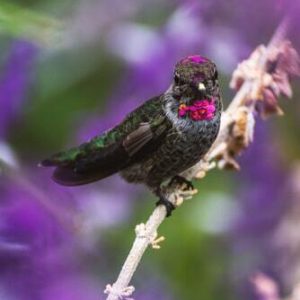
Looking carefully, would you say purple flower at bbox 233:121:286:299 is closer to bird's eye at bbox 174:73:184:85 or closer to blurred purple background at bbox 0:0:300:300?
blurred purple background at bbox 0:0:300:300

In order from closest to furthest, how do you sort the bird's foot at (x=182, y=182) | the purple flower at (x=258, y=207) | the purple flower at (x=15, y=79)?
the bird's foot at (x=182, y=182), the purple flower at (x=15, y=79), the purple flower at (x=258, y=207)

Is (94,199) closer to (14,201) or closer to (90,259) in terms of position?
(90,259)

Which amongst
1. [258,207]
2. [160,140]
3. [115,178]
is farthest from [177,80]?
[115,178]

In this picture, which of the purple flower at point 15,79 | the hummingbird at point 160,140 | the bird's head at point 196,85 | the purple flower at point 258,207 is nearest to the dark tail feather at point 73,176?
the hummingbird at point 160,140

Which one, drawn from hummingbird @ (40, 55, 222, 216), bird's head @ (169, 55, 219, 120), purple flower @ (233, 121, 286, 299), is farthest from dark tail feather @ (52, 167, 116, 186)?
purple flower @ (233, 121, 286, 299)

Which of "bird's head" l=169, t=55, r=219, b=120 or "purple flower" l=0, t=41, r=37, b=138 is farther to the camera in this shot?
"purple flower" l=0, t=41, r=37, b=138

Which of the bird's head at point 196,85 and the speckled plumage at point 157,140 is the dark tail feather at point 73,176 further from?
the bird's head at point 196,85
